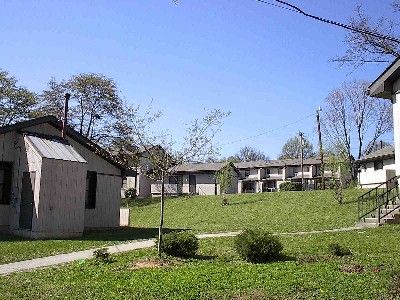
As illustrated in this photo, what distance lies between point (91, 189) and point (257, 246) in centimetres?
1281

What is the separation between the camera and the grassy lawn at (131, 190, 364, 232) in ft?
76.0

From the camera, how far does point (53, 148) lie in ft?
61.6

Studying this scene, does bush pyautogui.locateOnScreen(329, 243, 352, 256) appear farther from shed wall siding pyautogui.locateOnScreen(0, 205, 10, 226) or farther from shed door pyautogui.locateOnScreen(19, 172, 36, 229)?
shed wall siding pyautogui.locateOnScreen(0, 205, 10, 226)

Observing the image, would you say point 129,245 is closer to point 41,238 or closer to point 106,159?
point 41,238

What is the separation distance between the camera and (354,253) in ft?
36.8

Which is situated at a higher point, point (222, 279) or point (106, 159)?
point (106, 159)

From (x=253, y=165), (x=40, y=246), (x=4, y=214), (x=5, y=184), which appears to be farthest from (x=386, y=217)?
(x=253, y=165)

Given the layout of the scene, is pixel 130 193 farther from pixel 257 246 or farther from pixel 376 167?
pixel 257 246

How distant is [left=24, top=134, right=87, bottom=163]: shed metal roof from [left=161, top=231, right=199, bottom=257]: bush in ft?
26.8

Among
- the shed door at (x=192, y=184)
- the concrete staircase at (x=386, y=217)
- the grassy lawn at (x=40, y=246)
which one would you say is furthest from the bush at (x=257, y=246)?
the shed door at (x=192, y=184)

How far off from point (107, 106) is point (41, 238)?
99.5 ft

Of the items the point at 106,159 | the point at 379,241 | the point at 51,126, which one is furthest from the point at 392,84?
the point at 51,126

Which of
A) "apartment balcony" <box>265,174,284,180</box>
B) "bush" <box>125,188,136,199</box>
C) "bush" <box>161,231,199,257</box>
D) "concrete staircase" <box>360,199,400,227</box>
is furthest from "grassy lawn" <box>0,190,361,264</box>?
"apartment balcony" <box>265,174,284,180</box>

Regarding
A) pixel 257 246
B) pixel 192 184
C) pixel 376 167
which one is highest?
pixel 376 167
